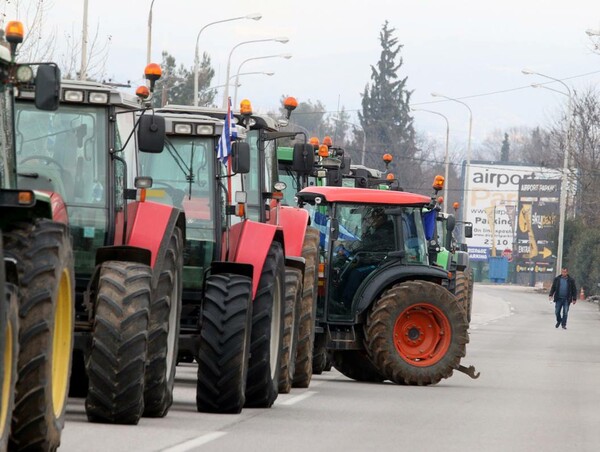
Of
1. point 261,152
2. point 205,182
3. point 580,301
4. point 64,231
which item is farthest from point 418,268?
point 580,301

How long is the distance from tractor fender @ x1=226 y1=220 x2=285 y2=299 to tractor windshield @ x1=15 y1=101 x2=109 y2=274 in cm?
222

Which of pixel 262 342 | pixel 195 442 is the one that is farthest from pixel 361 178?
pixel 195 442

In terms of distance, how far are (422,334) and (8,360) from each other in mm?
12069

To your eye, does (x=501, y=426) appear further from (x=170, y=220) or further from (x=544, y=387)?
(x=544, y=387)

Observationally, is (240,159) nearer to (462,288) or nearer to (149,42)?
(462,288)

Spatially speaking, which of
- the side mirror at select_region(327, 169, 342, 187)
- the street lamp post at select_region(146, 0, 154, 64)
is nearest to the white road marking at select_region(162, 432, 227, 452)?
the side mirror at select_region(327, 169, 342, 187)

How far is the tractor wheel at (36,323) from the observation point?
959cm

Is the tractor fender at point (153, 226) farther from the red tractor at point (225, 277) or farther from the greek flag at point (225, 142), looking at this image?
the greek flag at point (225, 142)

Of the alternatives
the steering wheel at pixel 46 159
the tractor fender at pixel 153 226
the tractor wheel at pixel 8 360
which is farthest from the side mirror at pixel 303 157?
the tractor wheel at pixel 8 360

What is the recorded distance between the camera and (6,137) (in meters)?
10.7

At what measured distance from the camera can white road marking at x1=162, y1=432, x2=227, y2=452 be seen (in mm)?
11151

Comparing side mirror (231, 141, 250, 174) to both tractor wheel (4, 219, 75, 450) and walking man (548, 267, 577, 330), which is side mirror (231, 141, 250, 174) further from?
walking man (548, 267, 577, 330)

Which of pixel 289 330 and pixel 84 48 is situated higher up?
Answer: pixel 84 48

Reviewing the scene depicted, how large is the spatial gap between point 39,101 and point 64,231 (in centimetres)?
76
